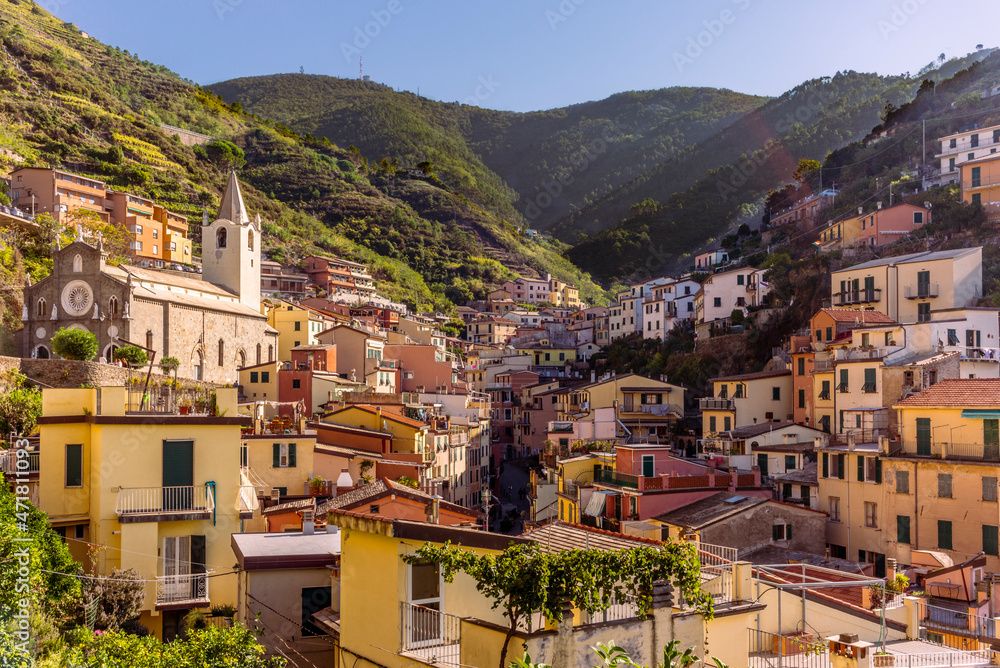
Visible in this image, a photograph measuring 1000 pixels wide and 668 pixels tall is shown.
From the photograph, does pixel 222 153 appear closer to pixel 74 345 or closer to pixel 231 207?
pixel 231 207

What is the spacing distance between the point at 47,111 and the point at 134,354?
7219cm

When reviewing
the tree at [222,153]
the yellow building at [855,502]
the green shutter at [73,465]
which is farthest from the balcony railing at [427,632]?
the tree at [222,153]

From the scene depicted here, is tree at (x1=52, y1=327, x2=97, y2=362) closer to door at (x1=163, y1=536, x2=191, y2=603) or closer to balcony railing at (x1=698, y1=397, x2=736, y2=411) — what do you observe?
door at (x1=163, y1=536, x2=191, y2=603)

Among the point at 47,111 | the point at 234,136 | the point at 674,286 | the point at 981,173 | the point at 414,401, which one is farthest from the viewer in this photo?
the point at 234,136

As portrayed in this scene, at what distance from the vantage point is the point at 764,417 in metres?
43.4

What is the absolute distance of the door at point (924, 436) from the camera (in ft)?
89.3

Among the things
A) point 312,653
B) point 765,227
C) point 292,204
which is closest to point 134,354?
point 312,653

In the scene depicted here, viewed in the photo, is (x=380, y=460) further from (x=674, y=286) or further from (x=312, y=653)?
(x=674, y=286)

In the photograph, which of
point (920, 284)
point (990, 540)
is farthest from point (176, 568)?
point (920, 284)

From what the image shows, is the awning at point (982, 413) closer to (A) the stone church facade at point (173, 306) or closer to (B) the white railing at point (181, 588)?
(B) the white railing at point (181, 588)

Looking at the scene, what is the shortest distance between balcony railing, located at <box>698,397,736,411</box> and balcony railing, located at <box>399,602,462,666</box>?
3594 centimetres

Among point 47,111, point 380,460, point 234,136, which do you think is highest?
point 234,136

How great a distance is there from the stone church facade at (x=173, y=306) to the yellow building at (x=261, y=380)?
7074mm

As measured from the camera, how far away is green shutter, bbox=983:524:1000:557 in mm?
24953
